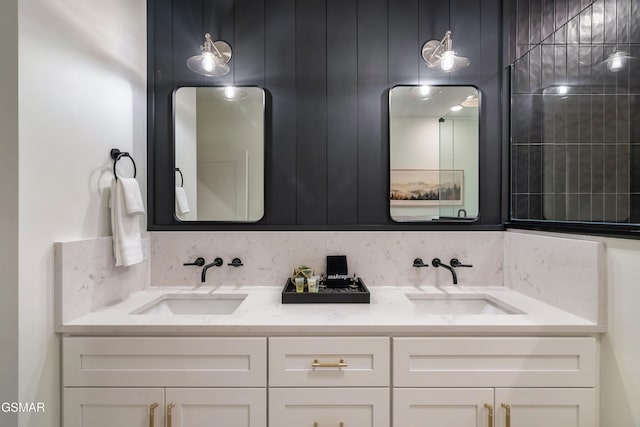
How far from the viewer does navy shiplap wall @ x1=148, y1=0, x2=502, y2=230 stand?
1.67 m

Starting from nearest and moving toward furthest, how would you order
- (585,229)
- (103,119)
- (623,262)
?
(623,262), (585,229), (103,119)

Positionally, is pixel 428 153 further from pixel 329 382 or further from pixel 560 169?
pixel 329 382

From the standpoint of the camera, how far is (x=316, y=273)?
1658 mm

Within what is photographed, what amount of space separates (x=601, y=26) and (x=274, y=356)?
2097mm

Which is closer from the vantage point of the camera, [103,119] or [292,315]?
[292,315]

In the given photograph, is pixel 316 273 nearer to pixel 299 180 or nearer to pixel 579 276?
pixel 299 180

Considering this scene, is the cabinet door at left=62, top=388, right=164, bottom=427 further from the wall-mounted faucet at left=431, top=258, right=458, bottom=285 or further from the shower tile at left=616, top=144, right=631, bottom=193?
the shower tile at left=616, top=144, right=631, bottom=193

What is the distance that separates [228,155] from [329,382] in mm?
1225

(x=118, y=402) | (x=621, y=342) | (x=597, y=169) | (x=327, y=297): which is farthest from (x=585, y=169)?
(x=118, y=402)

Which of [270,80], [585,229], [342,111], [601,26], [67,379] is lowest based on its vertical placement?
[67,379]

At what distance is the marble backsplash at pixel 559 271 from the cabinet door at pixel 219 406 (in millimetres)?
1296

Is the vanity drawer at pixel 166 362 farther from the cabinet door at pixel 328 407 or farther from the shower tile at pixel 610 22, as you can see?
the shower tile at pixel 610 22

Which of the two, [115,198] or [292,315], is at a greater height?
[115,198]

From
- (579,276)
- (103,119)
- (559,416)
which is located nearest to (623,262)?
(579,276)
